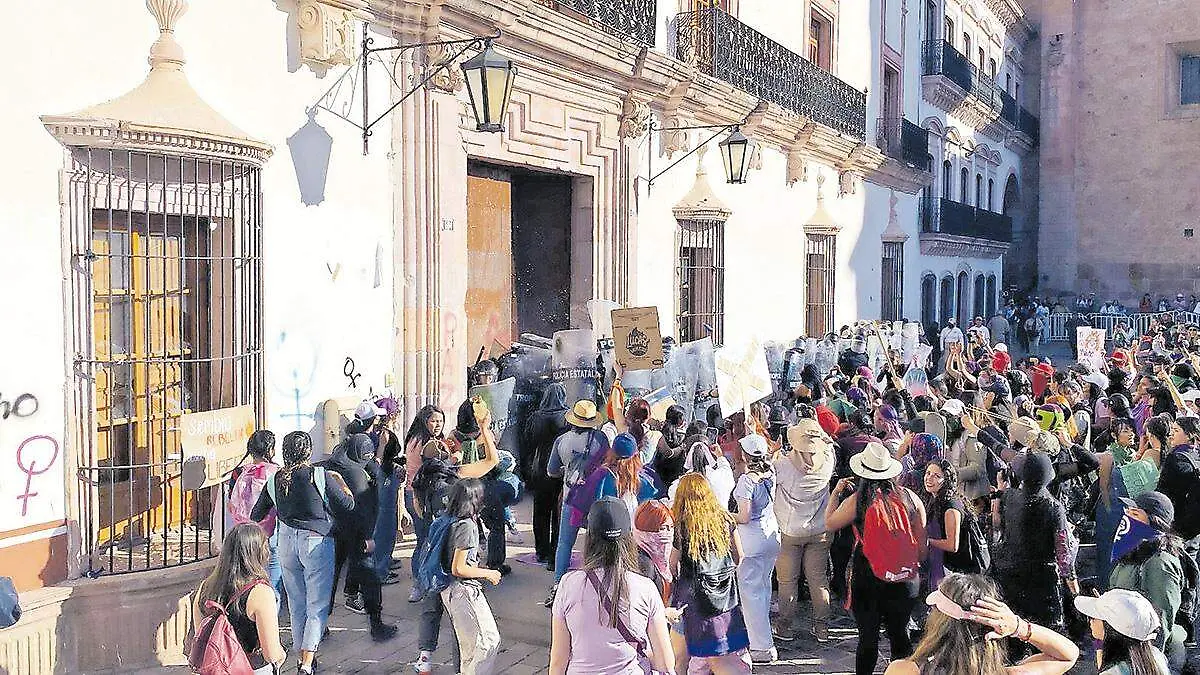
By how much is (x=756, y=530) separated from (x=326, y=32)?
4519mm

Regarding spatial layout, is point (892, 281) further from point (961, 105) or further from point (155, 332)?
point (155, 332)

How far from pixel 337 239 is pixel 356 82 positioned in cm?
118

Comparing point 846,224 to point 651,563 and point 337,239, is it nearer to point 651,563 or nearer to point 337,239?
point 337,239

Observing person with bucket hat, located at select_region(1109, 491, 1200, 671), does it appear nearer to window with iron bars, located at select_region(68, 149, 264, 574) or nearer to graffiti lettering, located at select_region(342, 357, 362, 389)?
window with iron bars, located at select_region(68, 149, 264, 574)

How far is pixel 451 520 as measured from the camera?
205 inches

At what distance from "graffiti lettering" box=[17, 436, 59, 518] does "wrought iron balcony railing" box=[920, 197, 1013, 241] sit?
1980cm

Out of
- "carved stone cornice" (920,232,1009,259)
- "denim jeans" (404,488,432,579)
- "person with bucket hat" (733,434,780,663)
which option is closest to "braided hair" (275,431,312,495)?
"denim jeans" (404,488,432,579)

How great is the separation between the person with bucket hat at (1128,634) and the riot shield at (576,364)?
6.48 meters

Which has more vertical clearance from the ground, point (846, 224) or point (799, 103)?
point (799, 103)

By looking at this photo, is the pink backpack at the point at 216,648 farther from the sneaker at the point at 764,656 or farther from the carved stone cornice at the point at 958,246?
the carved stone cornice at the point at 958,246

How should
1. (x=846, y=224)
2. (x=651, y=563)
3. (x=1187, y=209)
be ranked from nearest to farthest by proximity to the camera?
(x=651, y=563) → (x=846, y=224) → (x=1187, y=209)

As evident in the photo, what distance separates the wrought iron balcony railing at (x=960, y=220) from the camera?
2317 centimetres

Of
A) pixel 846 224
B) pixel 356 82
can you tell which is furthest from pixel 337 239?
A: pixel 846 224

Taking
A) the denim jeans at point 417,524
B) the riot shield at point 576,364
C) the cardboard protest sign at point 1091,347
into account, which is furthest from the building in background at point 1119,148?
the denim jeans at point 417,524
